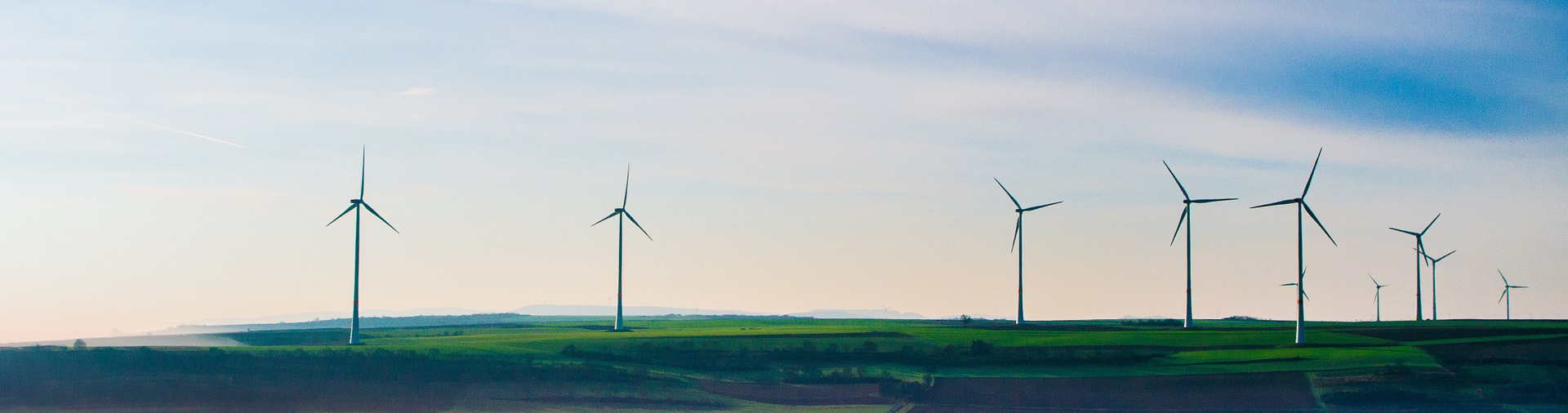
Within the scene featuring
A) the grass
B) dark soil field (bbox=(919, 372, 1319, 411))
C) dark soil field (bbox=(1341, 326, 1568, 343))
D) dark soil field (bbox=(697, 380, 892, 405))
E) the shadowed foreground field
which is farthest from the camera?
dark soil field (bbox=(1341, 326, 1568, 343))

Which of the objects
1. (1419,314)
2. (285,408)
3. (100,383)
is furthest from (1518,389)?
(1419,314)

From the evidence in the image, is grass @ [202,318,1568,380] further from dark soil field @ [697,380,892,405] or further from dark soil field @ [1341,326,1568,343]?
dark soil field @ [697,380,892,405]

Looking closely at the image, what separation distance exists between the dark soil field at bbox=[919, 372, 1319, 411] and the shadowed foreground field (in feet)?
0.71

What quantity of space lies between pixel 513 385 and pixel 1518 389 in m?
56.4

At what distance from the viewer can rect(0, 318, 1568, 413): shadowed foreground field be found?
78062 millimetres

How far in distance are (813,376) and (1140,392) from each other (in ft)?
64.2

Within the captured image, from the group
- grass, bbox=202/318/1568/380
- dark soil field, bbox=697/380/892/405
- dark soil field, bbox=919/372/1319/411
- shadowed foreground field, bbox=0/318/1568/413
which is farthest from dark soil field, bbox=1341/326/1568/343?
dark soil field, bbox=697/380/892/405

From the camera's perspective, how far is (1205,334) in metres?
120

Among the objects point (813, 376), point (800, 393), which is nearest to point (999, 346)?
point (813, 376)

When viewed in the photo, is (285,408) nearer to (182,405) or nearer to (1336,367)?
(182,405)

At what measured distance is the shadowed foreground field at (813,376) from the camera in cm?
7806

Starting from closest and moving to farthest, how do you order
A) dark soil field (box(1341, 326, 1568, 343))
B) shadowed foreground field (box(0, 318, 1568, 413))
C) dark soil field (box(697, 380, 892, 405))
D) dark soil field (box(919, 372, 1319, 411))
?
shadowed foreground field (box(0, 318, 1568, 413))
dark soil field (box(919, 372, 1319, 411))
dark soil field (box(697, 380, 892, 405))
dark soil field (box(1341, 326, 1568, 343))

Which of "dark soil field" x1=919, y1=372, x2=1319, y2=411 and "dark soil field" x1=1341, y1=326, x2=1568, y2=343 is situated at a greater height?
"dark soil field" x1=1341, y1=326, x2=1568, y2=343

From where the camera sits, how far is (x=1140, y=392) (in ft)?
272
